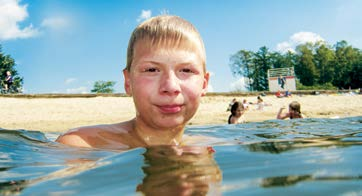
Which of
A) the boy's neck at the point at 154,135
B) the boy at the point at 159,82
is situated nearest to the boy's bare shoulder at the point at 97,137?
the boy at the point at 159,82

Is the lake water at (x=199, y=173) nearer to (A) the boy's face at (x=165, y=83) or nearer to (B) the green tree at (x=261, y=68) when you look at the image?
(A) the boy's face at (x=165, y=83)

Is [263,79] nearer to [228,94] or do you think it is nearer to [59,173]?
[228,94]

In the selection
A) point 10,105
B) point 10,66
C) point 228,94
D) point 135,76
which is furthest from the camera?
point 10,66

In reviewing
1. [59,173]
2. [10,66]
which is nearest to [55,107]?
[59,173]

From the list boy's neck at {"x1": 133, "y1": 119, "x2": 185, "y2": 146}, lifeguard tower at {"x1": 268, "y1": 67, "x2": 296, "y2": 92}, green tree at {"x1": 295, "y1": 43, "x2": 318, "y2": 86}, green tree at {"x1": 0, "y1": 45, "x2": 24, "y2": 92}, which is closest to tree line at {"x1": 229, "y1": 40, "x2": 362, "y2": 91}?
green tree at {"x1": 295, "y1": 43, "x2": 318, "y2": 86}

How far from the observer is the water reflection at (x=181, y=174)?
4.16ft

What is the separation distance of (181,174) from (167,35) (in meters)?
1.81

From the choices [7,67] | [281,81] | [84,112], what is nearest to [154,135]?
[84,112]

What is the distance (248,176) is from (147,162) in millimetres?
639

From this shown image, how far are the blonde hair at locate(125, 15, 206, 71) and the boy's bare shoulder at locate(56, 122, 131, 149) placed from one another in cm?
67

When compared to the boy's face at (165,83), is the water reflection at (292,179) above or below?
below

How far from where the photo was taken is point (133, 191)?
51.5 inches

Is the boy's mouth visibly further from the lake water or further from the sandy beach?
the sandy beach

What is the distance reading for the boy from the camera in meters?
2.91
